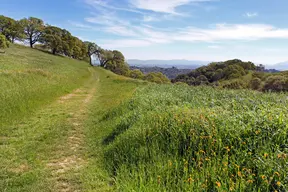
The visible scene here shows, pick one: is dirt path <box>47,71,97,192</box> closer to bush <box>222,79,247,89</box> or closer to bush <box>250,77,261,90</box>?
bush <box>222,79,247,89</box>

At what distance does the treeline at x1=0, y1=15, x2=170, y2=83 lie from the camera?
61.7 meters

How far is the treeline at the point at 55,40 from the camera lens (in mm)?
61722

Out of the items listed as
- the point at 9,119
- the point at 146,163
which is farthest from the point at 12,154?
the point at 146,163

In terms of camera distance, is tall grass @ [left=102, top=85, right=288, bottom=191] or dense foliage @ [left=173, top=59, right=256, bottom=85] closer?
tall grass @ [left=102, top=85, right=288, bottom=191]

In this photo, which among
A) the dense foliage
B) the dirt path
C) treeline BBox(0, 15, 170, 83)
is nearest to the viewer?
the dirt path

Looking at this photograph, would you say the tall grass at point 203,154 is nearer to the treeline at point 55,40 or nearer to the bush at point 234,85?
the bush at point 234,85

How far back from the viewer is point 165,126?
577 centimetres

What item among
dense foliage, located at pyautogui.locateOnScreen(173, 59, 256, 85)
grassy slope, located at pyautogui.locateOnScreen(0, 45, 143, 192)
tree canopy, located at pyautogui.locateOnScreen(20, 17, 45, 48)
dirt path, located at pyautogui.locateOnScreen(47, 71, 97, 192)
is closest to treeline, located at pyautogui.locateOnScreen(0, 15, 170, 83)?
tree canopy, located at pyautogui.locateOnScreen(20, 17, 45, 48)

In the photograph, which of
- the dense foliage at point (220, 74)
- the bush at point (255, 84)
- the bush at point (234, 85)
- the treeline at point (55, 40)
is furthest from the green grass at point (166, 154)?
the dense foliage at point (220, 74)

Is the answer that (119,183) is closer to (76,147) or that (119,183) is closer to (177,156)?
(177,156)

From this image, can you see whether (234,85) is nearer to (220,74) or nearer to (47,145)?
(47,145)

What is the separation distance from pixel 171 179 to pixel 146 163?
3.00ft

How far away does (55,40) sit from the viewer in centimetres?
6334

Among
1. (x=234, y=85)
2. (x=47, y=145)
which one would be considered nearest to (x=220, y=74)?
(x=234, y=85)
